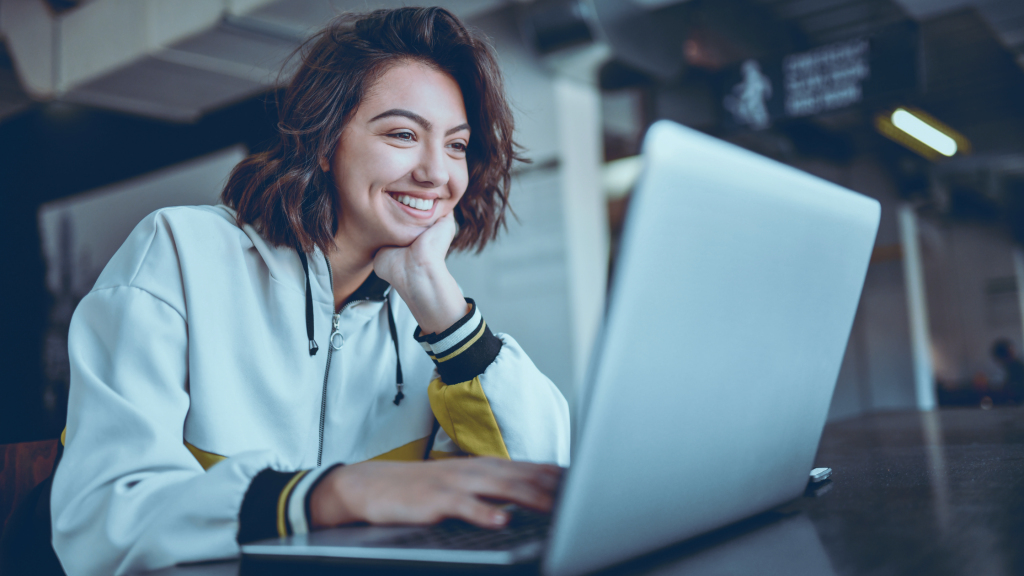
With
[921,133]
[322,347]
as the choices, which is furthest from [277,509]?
[921,133]

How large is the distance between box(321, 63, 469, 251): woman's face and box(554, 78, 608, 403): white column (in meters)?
2.61

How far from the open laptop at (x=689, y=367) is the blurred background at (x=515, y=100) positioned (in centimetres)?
245

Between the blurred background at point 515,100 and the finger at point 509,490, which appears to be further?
the blurred background at point 515,100

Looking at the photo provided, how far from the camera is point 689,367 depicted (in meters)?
0.44

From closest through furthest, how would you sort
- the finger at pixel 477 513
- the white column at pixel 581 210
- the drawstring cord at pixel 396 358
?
1. the finger at pixel 477 513
2. the drawstring cord at pixel 396 358
3. the white column at pixel 581 210

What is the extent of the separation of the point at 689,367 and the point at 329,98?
33.0 inches

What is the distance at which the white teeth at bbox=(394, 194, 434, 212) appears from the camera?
114 cm

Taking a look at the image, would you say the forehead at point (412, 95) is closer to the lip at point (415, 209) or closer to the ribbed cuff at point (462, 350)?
the lip at point (415, 209)

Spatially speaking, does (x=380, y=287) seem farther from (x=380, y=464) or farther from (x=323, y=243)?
(x=380, y=464)

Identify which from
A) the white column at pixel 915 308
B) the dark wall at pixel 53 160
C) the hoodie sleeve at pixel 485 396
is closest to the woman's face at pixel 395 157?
the hoodie sleeve at pixel 485 396

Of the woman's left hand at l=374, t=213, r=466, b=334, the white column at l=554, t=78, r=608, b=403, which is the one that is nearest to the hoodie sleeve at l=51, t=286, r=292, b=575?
the woman's left hand at l=374, t=213, r=466, b=334

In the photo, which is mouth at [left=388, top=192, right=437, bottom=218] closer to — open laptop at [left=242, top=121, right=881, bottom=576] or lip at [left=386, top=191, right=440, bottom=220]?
lip at [left=386, top=191, right=440, bottom=220]

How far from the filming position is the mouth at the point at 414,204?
3.69ft

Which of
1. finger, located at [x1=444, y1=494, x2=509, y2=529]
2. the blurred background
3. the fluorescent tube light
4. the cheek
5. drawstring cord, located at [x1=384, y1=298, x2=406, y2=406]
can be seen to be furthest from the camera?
the fluorescent tube light
